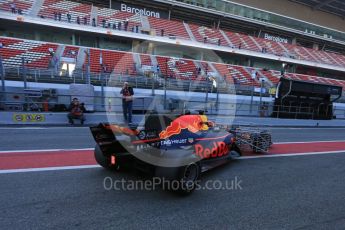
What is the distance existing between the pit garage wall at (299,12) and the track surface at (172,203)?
39.1 m

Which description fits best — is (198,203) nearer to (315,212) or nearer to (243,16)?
(315,212)

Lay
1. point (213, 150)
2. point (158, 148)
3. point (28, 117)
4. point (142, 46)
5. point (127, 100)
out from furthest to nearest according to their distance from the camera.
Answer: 1. point (142, 46)
2. point (127, 100)
3. point (28, 117)
4. point (213, 150)
5. point (158, 148)

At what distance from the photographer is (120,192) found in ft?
11.5

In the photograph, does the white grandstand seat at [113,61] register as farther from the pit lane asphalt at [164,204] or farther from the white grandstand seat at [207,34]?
the pit lane asphalt at [164,204]

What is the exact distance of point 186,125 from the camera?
411 centimetres

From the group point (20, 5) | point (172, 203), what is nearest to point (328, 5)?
point (20, 5)

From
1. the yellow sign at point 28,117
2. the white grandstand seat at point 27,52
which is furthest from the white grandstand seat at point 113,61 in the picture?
the yellow sign at point 28,117

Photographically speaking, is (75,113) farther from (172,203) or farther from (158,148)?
(172,203)

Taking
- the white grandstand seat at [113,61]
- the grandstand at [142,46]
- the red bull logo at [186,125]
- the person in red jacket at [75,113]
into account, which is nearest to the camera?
the red bull logo at [186,125]

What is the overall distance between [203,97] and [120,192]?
39.8ft

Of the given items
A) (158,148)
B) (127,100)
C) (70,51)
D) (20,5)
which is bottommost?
(158,148)

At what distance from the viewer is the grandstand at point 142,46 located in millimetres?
21094

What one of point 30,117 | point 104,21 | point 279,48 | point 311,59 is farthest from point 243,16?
point 30,117

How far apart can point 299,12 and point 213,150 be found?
48.0 meters
